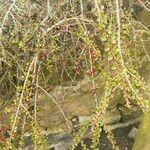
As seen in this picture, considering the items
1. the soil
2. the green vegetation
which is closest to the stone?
the soil

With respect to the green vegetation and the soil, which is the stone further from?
the green vegetation

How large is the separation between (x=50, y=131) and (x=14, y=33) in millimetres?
1432

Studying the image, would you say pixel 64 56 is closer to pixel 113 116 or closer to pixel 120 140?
pixel 113 116

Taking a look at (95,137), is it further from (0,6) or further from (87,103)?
(87,103)

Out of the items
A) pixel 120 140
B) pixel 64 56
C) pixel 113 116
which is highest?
pixel 64 56

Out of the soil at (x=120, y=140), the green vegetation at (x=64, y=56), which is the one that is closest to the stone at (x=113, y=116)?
the soil at (x=120, y=140)

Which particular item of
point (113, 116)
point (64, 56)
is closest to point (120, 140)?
point (113, 116)

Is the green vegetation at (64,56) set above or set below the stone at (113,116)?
above

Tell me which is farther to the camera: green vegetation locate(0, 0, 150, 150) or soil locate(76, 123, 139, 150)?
soil locate(76, 123, 139, 150)

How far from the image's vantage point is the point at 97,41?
374 centimetres

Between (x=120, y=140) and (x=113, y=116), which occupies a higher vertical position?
(x=113, y=116)

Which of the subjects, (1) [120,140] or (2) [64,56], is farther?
→ (1) [120,140]

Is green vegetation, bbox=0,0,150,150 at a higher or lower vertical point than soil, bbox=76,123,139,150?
higher

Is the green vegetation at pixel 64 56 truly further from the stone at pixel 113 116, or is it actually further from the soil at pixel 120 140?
the soil at pixel 120 140
